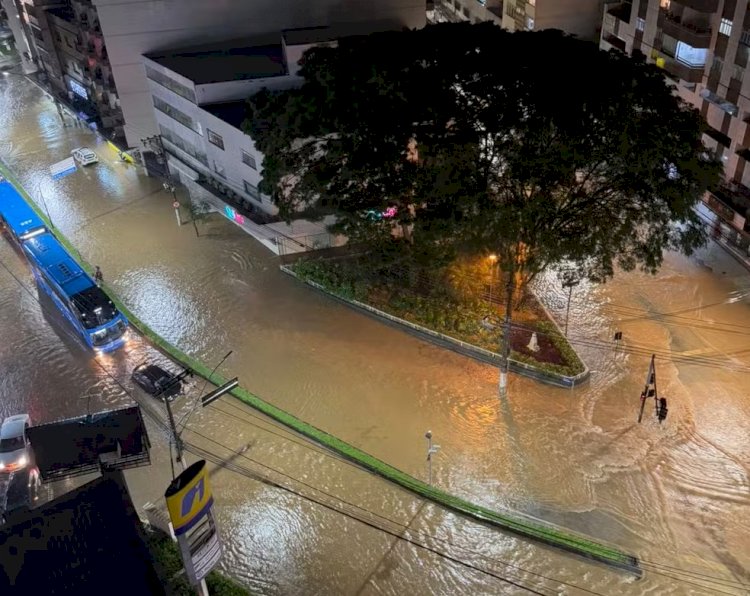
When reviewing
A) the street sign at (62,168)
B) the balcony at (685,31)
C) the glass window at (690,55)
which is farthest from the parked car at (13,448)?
the glass window at (690,55)

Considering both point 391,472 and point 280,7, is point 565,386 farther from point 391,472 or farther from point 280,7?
point 280,7

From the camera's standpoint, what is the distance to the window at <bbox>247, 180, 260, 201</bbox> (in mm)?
36306

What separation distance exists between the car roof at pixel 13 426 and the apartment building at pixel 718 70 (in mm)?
31818

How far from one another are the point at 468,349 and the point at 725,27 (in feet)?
70.3

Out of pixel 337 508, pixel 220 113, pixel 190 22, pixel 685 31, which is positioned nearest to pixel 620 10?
pixel 685 31

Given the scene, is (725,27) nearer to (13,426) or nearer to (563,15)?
(563,15)

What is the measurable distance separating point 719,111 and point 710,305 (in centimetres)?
1118

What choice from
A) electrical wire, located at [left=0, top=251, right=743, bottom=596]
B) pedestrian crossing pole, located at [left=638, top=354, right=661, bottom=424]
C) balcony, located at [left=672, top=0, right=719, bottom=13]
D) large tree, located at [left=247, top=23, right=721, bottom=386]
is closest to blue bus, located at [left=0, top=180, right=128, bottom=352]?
electrical wire, located at [left=0, top=251, right=743, bottom=596]

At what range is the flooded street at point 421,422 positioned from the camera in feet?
68.6

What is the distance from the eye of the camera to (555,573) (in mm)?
20359

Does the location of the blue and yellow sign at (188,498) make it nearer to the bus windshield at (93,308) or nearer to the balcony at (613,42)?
the bus windshield at (93,308)

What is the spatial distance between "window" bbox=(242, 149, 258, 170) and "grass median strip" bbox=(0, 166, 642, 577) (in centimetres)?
1119

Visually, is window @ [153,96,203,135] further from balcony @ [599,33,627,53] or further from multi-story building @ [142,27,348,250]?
balcony @ [599,33,627,53]

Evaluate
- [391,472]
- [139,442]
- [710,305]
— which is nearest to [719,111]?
[710,305]
